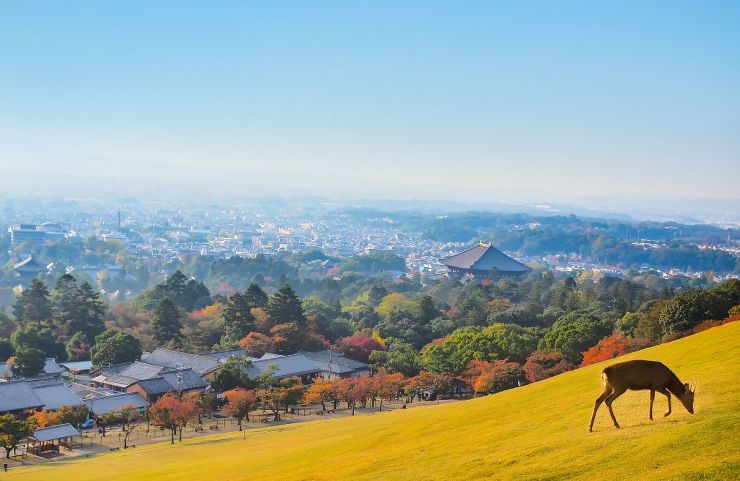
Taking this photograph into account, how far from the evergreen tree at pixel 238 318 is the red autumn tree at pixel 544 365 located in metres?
19.3

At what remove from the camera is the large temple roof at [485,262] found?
83.7 meters

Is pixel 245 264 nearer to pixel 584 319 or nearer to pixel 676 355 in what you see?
pixel 584 319

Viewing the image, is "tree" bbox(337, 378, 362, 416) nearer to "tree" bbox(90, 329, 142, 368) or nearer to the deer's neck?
"tree" bbox(90, 329, 142, 368)

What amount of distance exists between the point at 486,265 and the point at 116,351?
5358 centimetres

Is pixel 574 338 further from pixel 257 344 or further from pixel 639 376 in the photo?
pixel 639 376

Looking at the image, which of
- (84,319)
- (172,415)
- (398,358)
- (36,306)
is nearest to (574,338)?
(398,358)

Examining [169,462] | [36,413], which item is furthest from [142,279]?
[169,462]

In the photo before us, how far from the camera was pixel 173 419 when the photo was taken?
1006 inches

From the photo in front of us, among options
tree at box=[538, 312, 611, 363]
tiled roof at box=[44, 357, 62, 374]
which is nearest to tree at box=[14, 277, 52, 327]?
tiled roof at box=[44, 357, 62, 374]

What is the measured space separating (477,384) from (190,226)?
166833 mm

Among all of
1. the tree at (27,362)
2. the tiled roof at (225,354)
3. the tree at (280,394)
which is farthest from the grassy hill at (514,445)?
the tree at (27,362)

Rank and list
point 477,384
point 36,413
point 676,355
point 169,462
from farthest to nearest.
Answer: point 477,384 → point 36,413 → point 169,462 → point 676,355

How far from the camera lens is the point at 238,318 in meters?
45.2

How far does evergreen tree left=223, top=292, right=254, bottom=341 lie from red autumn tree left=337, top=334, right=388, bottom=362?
6169 millimetres
